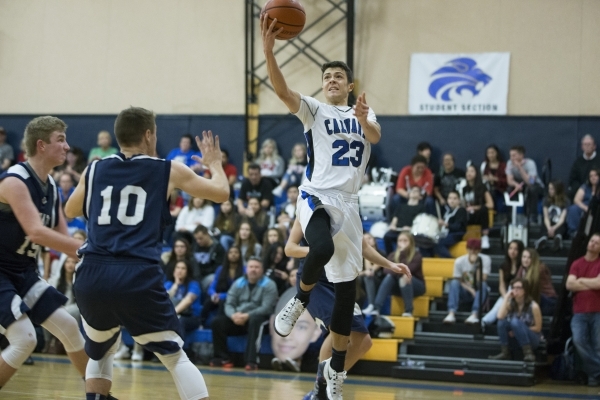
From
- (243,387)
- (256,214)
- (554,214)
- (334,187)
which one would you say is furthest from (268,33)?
(554,214)

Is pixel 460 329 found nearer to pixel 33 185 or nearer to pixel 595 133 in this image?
pixel 595 133

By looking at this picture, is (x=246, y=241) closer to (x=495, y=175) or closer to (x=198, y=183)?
(x=495, y=175)

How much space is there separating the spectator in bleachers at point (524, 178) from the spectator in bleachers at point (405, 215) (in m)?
1.83

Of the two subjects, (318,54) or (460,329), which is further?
(318,54)

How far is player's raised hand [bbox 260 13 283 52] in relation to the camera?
5656 mm

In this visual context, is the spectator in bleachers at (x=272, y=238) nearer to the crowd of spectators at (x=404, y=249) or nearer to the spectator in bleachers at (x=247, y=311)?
the crowd of spectators at (x=404, y=249)

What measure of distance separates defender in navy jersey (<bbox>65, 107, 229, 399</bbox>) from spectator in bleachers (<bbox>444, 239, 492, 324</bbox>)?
7.37 meters

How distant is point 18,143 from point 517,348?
12331mm

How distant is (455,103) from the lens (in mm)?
15445

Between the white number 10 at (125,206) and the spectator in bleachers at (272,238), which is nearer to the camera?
the white number 10 at (125,206)

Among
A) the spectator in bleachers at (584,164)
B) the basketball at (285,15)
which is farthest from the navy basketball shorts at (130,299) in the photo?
the spectator in bleachers at (584,164)

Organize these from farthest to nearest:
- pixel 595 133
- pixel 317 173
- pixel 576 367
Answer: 1. pixel 595 133
2. pixel 576 367
3. pixel 317 173

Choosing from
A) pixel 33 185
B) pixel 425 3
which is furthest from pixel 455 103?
pixel 33 185

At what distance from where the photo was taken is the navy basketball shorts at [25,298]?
5.40 m
